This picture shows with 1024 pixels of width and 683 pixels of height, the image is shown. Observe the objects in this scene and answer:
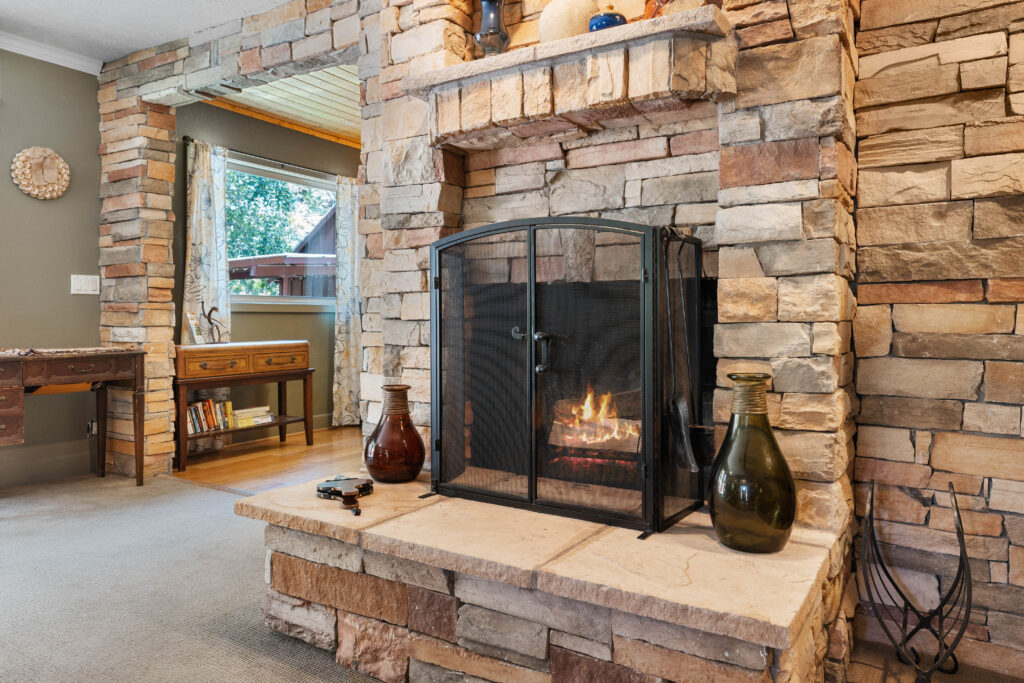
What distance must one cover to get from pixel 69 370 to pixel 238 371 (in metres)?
1.12

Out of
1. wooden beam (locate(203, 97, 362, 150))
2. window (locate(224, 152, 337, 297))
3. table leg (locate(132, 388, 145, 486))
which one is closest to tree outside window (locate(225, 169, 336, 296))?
window (locate(224, 152, 337, 297))

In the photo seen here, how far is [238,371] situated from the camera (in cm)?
457

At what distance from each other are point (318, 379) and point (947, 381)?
481 cm

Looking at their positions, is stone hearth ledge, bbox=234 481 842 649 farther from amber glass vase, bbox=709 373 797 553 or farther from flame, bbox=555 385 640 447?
Result: flame, bbox=555 385 640 447

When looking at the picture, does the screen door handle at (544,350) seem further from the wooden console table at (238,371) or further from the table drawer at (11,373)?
the wooden console table at (238,371)

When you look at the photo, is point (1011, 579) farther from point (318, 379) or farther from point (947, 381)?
point (318, 379)

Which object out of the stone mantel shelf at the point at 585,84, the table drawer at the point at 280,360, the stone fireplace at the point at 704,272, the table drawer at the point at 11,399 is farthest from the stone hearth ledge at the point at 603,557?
the table drawer at the point at 280,360

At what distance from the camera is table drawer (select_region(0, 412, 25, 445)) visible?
3279 mm

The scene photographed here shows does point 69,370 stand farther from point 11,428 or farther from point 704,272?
point 704,272

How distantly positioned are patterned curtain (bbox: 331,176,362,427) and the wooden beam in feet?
1.17

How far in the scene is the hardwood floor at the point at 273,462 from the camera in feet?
13.1

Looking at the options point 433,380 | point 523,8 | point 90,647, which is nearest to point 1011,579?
point 433,380

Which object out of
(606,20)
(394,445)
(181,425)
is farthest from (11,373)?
(606,20)

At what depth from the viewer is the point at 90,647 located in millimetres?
1973
